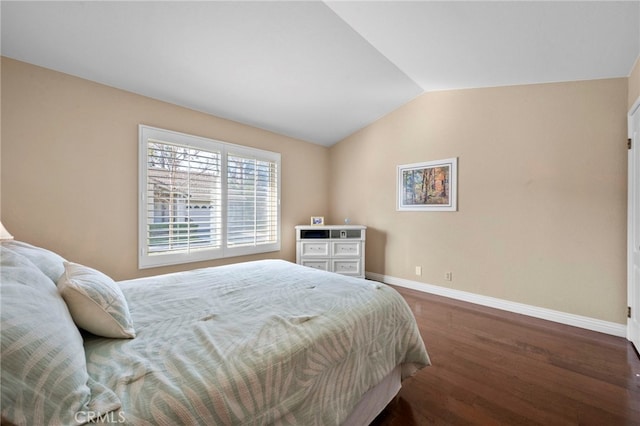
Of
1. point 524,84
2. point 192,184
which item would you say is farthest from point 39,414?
point 524,84

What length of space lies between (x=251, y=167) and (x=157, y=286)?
2308 millimetres

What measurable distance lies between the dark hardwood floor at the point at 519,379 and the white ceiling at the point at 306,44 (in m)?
2.55

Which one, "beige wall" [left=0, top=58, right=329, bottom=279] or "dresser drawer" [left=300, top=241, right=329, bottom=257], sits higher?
"beige wall" [left=0, top=58, right=329, bottom=279]

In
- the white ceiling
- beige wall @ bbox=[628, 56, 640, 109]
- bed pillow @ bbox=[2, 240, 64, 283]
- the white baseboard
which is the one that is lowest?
the white baseboard

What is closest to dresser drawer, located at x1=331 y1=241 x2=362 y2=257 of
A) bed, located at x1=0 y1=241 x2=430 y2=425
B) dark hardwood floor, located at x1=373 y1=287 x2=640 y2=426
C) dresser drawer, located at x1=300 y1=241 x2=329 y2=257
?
dresser drawer, located at x1=300 y1=241 x2=329 y2=257

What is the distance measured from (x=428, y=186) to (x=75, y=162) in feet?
13.2

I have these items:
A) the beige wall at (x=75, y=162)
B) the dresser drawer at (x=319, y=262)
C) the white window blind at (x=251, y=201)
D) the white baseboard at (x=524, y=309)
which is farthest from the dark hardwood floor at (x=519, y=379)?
the beige wall at (x=75, y=162)

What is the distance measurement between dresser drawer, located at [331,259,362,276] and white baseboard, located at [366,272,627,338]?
594 mm

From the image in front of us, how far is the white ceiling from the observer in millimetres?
1879

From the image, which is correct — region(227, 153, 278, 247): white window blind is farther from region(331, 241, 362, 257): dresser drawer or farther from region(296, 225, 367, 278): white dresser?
region(331, 241, 362, 257): dresser drawer

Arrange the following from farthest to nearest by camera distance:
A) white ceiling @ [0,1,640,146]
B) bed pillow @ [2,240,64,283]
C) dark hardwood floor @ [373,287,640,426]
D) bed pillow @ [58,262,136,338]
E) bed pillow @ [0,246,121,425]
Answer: white ceiling @ [0,1,640,146], dark hardwood floor @ [373,287,640,426], bed pillow @ [2,240,64,283], bed pillow @ [58,262,136,338], bed pillow @ [0,246,121,425]

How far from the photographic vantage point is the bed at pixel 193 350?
2.17 feet
